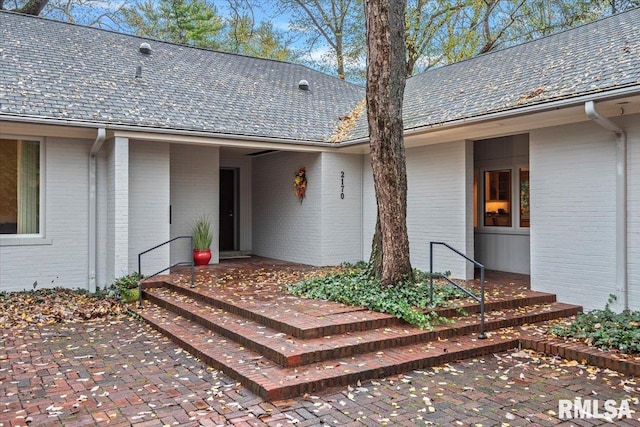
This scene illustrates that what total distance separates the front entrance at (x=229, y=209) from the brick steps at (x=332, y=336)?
540 centimetres

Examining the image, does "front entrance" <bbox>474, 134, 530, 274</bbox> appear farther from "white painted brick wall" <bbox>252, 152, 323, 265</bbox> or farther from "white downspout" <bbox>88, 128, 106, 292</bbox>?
"white downspout" <bbox>88, 128, 106, 292</bbox>

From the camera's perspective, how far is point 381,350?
16.8 feet

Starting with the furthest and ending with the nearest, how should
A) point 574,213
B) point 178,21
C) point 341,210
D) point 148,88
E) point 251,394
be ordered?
point 178,21
point 341,210
point 148,88
point 574,213
point 251,394

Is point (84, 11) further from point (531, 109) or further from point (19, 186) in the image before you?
point (531, 109)

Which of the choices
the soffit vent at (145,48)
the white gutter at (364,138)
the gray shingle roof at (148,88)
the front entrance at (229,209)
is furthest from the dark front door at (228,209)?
the white gutter at (364,138)

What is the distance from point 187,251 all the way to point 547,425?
8.12 meters

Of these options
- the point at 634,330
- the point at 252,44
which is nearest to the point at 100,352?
the point at 634,330

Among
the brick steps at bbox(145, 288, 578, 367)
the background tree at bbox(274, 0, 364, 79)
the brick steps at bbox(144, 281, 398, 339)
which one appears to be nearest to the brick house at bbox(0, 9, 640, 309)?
the brick steps at bbox(145, 288, 578, 367)

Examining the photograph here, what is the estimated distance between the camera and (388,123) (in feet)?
21.6

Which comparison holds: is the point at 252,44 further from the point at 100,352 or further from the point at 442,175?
the point at 100,352

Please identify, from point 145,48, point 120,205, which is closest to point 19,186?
point 120,205

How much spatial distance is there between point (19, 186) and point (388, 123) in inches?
245

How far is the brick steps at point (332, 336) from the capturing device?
4750 mm

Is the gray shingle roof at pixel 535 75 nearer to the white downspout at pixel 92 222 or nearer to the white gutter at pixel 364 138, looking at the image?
the white gutter at pixel 364 138
